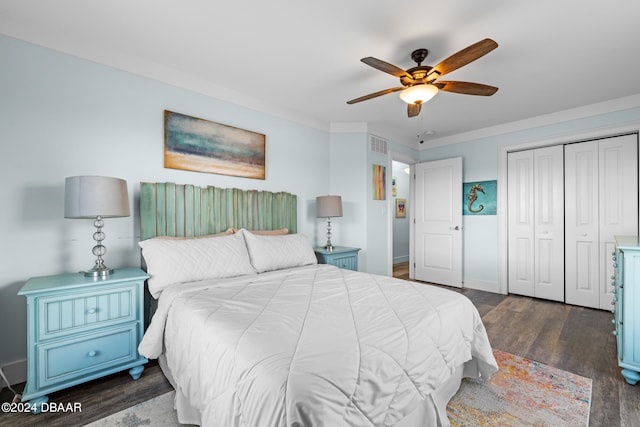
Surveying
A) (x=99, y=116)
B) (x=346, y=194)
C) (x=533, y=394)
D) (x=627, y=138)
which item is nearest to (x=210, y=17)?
(x=99, y=116)

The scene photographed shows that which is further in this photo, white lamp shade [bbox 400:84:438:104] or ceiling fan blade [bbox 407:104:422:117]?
ceiling fan blade [bbox 407:104:422:117]

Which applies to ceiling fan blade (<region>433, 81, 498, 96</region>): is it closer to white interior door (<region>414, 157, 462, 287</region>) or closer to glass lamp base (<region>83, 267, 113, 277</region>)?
white interior door (<region>414, 157, 462, 287</region>)

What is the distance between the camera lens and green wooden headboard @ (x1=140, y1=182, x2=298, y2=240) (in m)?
2.50

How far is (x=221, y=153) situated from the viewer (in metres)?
2.99

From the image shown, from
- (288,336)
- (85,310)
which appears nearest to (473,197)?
(288,336)

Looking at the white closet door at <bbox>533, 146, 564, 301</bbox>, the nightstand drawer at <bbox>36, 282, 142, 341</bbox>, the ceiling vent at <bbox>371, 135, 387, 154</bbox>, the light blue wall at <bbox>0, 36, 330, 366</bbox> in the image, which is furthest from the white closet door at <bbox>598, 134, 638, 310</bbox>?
the nightstand drawer at <bbox>36, 282, 142, 341</bbox>

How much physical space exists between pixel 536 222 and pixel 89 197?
4.93 metres

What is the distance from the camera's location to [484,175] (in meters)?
4.41

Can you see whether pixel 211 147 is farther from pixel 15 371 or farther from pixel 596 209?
pixel 596 209

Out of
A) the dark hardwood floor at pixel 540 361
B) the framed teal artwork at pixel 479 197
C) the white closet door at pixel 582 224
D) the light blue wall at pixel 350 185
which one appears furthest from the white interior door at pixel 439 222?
the light blue wall at pixel 350 185

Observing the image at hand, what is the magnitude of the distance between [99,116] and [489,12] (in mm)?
2928

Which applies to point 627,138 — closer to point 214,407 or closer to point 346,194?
point 346,194

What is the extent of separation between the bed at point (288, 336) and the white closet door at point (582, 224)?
2.84m

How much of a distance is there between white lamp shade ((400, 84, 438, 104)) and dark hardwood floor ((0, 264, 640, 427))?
2215 mm
